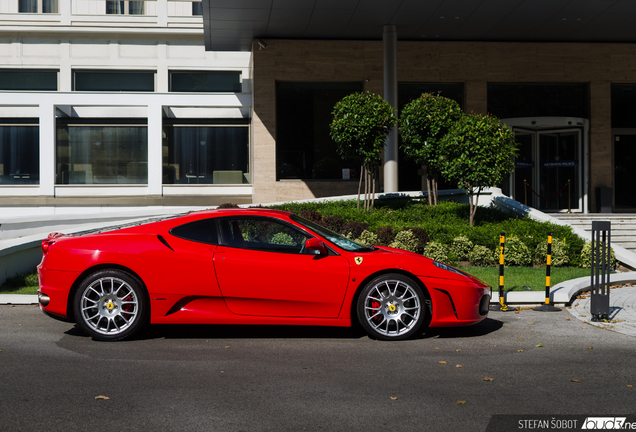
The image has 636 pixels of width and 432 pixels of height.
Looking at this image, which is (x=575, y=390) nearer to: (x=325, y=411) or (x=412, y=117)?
(x=325, y=411)

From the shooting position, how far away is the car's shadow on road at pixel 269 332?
6762mm

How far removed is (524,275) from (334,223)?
458 cm

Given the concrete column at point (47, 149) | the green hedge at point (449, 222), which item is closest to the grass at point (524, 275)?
the green hedge at point (449, 222)

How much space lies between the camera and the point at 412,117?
643 inches

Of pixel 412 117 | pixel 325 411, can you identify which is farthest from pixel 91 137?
pixel 325 411

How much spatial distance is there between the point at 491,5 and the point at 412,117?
14.9 ft

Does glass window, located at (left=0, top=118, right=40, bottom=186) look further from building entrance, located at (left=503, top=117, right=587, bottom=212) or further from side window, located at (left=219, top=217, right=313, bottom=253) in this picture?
side window, located at (left=219, top=217, right=313, bottom=253)

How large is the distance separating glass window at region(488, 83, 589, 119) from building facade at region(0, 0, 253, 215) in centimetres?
930

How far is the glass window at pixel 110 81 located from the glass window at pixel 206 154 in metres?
4.03

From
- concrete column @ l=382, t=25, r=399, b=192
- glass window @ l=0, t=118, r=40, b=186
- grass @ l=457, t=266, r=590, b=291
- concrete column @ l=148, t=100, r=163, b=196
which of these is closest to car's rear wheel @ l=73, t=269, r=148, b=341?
grass @ l=457, t=266, r=590, b=291

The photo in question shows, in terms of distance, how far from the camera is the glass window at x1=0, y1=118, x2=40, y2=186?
22156 millimetres

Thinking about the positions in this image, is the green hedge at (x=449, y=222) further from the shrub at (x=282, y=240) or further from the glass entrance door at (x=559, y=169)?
the shrub at (x=282, y=240)

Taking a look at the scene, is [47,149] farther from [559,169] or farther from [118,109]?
[559,169]

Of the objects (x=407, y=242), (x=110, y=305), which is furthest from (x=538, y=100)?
(x=110, y=305)
